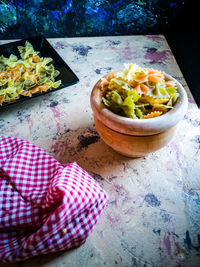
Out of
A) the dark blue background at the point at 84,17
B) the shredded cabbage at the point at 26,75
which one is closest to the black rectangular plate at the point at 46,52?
the shredded cabbage at the point at 26,75

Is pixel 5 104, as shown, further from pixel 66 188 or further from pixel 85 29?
pixel 85 29

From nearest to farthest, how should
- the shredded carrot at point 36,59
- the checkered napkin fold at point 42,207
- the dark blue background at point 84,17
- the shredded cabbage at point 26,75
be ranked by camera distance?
the checkered napkin fold at point 42,207
the shredded cabbage at point 26,75
the shredded carrot at point 36,59
the dark blue background at point 84,17

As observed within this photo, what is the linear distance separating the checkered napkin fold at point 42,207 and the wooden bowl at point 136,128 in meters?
0.11

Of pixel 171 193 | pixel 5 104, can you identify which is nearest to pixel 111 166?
pixel 171 193

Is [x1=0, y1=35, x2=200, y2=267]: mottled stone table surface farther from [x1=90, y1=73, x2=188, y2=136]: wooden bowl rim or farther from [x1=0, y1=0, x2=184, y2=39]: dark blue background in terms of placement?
[x1=0, y1=0, x2=184, y2=39]: dark blue background

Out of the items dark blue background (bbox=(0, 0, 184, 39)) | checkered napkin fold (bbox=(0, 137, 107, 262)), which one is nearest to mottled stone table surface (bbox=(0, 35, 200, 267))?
checkered napkin fold (bbox=(0, 137, 107, 262))

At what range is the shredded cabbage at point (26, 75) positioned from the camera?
0.66 m

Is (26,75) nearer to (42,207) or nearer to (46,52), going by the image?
(46,52)

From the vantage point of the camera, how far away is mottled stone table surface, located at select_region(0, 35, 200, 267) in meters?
0.41

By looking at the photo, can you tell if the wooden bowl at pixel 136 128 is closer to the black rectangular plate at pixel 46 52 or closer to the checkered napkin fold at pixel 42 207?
the checkered napkin fold at pixel 42 207

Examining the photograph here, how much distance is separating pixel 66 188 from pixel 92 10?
839 millimetres

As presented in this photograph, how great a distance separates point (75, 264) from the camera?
0.40 metres

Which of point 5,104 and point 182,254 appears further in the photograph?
point 5,104

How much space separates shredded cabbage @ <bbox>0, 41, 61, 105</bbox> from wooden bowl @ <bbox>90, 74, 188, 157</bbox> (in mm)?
289
